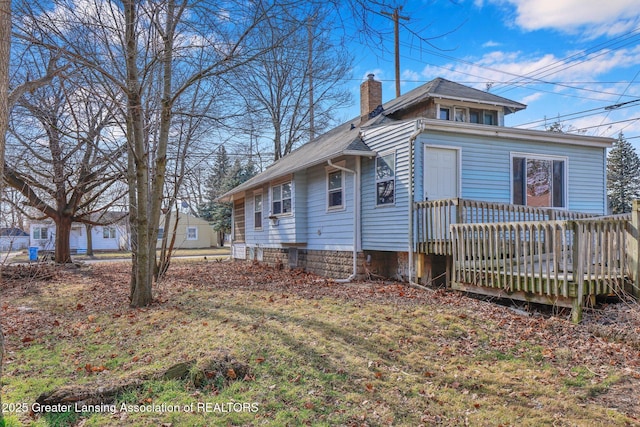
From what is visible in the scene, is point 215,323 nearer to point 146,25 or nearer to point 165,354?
point 165,354

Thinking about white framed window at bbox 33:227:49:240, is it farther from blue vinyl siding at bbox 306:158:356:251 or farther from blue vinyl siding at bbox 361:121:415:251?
blue vinyl siding at bbox 361:121:415:251

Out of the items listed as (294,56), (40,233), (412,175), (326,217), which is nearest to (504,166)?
(412,175)

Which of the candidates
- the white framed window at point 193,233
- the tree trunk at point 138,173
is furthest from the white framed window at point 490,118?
the white framed window at point 193,233

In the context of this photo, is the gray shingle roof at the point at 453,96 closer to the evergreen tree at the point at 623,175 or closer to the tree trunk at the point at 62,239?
the tree trunk at the point at 62,239

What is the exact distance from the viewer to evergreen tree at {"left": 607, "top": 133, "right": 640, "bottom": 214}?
33500 mm

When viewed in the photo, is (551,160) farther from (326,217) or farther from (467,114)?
(326,217)

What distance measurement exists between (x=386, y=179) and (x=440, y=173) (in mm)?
1331

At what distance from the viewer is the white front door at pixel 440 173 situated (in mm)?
9352

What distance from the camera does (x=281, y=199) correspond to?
14.4m

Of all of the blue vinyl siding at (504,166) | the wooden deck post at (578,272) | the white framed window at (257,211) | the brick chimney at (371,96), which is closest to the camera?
the wooden deck post at (578,272)

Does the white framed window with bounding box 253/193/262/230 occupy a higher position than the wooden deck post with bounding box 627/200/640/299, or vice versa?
the white framed window with bounding box 253/193/262/230

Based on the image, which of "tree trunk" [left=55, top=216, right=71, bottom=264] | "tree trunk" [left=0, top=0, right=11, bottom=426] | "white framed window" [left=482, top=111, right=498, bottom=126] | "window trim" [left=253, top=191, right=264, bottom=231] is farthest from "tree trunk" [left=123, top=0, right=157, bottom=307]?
"tree trunk" [left=55, top=216, right=71, bottom=264]

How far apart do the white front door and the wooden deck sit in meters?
0.68

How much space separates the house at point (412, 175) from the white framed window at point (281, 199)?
0.44ft
